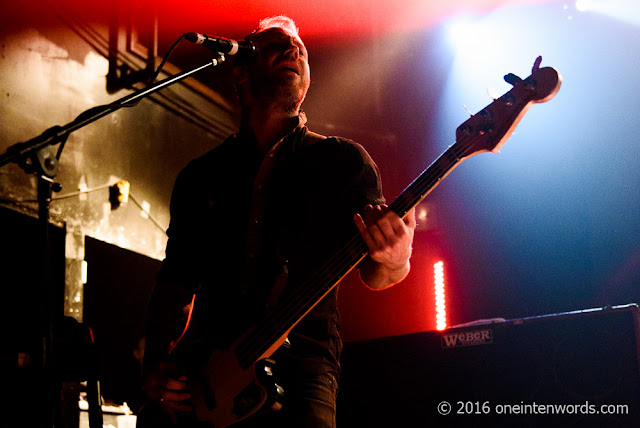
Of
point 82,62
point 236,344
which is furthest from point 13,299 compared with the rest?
point 236,344

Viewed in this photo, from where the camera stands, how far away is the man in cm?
177

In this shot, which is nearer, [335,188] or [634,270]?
[335,188]

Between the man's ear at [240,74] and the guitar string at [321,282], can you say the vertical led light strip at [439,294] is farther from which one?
the guitar string at [321,282]

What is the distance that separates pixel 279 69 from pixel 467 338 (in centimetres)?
169

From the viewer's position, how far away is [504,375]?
9.70ft

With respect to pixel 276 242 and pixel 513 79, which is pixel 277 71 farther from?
pixel 513 79

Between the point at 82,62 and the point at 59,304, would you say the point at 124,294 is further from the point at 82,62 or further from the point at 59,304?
the point at 82,62

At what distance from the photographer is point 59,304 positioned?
4312 millimetres

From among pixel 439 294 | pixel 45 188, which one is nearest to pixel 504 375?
pixel 45 188

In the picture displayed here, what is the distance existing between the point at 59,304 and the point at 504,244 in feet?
11.7

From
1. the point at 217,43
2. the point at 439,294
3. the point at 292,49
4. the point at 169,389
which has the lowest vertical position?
the point at 169,389

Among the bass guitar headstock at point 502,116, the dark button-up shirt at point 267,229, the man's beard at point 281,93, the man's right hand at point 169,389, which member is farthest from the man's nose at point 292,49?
the man's right hand at point 169,389

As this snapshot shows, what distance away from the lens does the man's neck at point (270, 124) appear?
238 cm

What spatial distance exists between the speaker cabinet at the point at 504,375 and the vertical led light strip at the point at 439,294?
1.80 m
